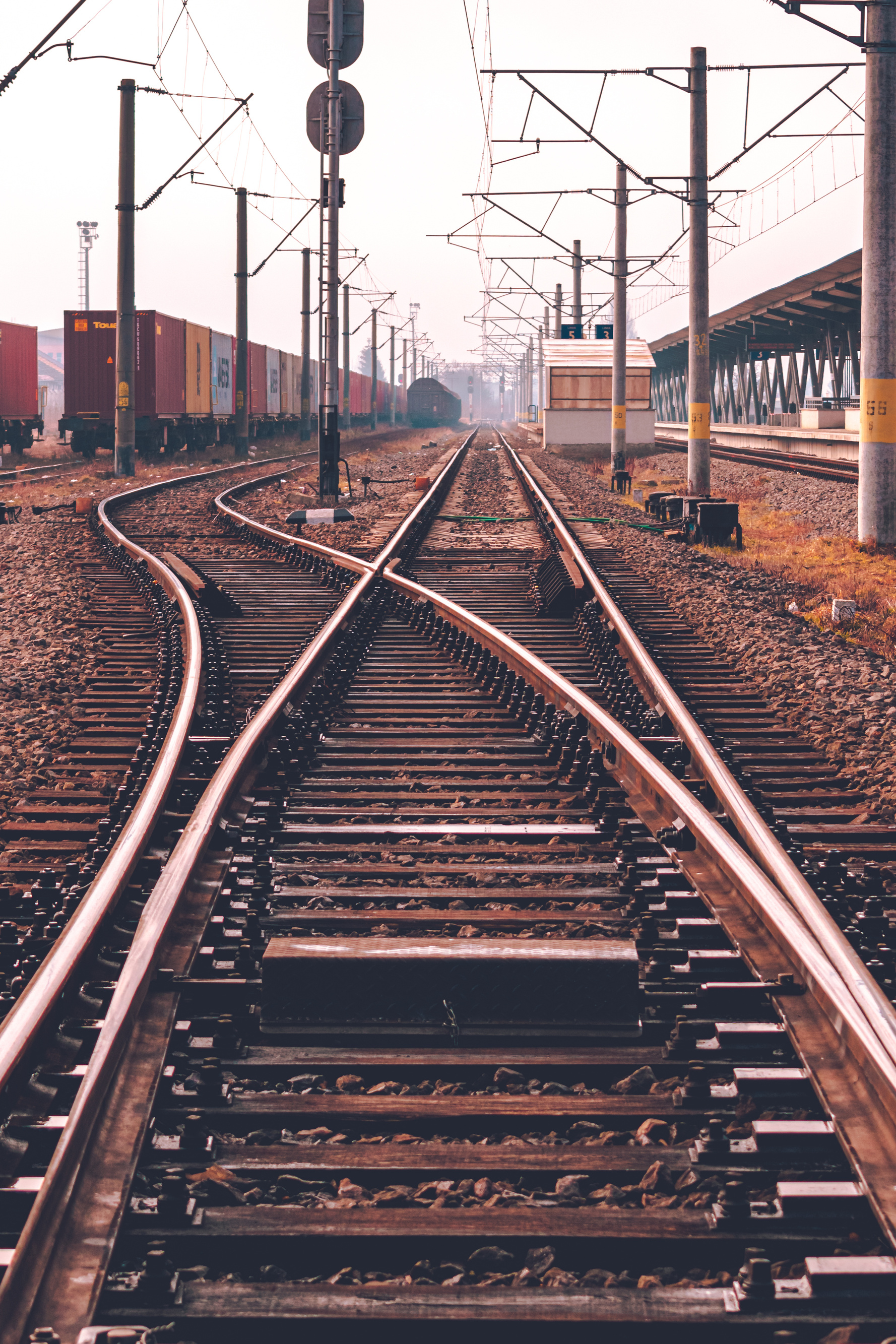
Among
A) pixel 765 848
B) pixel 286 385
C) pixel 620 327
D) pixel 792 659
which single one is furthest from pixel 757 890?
pixel 286 385

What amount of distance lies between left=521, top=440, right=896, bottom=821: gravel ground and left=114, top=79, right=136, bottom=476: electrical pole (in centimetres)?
1643

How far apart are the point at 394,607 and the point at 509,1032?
22.5 feet

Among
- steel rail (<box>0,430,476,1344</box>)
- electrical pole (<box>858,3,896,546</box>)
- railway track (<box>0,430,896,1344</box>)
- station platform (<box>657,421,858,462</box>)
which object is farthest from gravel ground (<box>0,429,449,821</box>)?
station platform (<box>657,421,858,462</box>)

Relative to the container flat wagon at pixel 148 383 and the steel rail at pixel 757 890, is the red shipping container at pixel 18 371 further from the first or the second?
the steel rail at pixel 757 890

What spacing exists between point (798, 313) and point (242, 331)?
23.0 m

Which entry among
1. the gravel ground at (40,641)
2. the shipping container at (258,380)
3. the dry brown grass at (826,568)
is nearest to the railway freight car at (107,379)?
the shipping container at (258,380)

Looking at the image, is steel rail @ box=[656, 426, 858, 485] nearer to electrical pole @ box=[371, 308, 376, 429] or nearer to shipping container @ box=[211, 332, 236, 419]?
shipping container @ box=[211, 332, 236, 419]

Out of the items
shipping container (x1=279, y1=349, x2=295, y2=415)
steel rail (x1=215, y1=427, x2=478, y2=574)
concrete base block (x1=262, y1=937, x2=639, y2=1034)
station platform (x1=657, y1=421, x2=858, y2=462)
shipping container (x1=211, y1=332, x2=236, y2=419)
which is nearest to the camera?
concrete base block (x1=262, y1=937, x2=639, y2=1034)

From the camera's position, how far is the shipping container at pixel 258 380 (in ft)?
163

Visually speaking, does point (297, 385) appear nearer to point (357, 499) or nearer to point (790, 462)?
point (790, 462)

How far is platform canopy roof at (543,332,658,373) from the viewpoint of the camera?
140ft

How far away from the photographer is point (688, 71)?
19.5 m

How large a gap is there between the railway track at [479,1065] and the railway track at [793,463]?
21611 millimetres

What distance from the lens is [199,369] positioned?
42.1m
